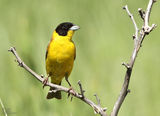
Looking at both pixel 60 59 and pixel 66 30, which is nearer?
pixel 60 59

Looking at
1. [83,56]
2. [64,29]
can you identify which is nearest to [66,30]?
[64,29]

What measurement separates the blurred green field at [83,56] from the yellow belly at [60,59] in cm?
13

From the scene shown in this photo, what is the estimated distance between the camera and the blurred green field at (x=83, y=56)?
4.30 metres

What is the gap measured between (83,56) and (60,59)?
1301mm

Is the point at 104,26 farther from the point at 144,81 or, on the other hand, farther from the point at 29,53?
the point at 29,53

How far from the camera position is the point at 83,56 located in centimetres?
546

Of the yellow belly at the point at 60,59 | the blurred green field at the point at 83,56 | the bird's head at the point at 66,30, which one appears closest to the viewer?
the yellow belly at the point at 60,59

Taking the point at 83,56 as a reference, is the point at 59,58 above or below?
above

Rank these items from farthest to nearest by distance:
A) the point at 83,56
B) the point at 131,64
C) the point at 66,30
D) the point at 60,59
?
the point at 83,56 → the point at 66,30 → the point at 60,59 → the point at 131,64

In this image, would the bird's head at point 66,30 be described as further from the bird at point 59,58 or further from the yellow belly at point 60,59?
the yellow belly at point 60,59

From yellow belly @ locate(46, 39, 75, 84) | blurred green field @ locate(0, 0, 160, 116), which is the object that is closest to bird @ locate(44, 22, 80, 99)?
yellow belly @ locate(46, 39, 75, 84)

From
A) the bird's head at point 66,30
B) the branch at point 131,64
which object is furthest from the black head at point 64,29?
the branch at point 131,64

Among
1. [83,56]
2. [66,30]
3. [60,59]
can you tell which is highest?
[66,30]

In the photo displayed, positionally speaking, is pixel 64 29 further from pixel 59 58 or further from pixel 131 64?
pixel 131 64
